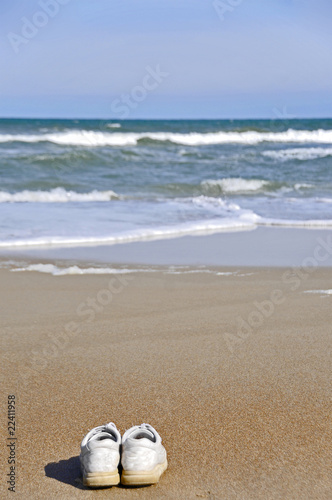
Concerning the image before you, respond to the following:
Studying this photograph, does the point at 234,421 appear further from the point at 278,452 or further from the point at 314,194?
the point at 314,194

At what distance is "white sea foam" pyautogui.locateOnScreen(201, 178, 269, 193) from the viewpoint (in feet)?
46.4

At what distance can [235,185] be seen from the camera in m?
14.5

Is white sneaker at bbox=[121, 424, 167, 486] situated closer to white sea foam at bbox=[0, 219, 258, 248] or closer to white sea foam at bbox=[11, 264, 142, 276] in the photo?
white sea foam at bbox=[11, 264, 142, 276]

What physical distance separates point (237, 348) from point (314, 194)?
10310 mm

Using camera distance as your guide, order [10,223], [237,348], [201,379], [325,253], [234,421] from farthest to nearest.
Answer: [10,223] → [325,253] → [237,348] → [201,379] → [234,421]

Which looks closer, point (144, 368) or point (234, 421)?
point (234, 421)

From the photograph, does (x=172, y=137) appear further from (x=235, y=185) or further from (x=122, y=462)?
(x=122, y=462)

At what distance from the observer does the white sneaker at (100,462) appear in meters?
2.07

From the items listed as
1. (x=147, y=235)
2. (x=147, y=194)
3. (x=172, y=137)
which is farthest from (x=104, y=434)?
(x=172, y=137)

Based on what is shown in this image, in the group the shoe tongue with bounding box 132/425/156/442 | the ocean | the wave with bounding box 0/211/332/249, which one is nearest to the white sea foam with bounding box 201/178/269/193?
the ocean

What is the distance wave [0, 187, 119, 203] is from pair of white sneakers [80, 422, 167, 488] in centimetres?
1014

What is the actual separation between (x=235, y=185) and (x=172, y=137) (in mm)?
21370

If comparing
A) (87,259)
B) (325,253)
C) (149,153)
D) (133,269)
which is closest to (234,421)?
(133,269)

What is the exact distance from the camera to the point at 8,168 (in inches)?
644
